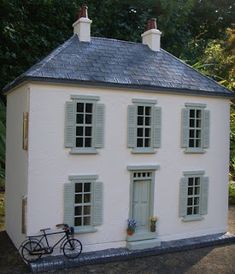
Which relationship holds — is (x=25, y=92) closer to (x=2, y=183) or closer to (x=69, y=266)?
(x=69, y=266)

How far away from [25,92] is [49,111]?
3.34 ft

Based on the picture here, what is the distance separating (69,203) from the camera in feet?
39.1

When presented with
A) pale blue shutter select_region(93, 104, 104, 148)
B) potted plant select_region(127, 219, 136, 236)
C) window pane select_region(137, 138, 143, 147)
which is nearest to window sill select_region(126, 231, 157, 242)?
potted plant select_region(127, 219, 136, 236)

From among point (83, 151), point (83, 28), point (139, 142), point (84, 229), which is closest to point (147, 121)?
point (139, 142)

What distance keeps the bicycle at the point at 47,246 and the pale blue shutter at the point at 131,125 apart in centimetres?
331

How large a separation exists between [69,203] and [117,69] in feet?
15.4

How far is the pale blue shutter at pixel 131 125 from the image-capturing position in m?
12.7

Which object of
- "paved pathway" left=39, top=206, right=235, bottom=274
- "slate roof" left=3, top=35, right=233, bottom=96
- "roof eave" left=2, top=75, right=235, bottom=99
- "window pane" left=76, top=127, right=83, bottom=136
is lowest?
"paved pathway" left=39, top=206, right=235, bottom=274

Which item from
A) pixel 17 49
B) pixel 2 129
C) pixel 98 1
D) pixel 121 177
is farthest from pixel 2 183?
pixel 98 1

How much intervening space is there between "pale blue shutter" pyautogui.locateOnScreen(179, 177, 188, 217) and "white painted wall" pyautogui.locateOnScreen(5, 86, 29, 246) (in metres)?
5.38

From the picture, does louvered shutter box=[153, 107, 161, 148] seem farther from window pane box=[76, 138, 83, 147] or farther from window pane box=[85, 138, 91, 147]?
window pane box=[76, 138, 83, 147]

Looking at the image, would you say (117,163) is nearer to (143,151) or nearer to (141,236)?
(143,151)

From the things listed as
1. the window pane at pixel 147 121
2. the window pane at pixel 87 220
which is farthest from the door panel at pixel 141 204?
the window pane at pixel 147 121

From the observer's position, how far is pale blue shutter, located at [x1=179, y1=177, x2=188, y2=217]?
1370 centimetres
